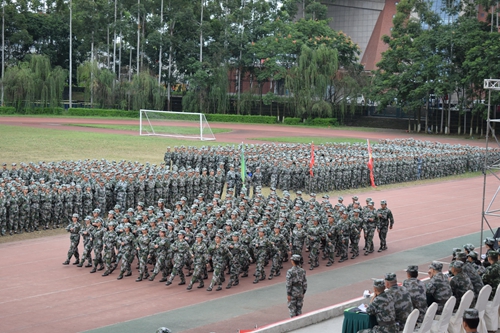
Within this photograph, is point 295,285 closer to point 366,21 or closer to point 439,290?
point 439,290

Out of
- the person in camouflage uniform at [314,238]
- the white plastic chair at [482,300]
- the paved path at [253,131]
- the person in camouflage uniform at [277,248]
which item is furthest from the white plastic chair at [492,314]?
the paved path at [253,131]

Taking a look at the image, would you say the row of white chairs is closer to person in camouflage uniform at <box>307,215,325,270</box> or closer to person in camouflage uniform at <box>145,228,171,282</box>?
person in camouflage uniform at <box>307,215,325,270</box>

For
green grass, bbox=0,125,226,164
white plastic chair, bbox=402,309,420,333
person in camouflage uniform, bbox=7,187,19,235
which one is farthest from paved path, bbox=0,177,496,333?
green grass, bbox=0,125,226,164

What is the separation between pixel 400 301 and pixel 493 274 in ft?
6.93

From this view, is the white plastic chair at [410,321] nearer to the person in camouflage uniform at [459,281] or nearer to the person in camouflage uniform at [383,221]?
the person in camouflage uniform at [459,281]

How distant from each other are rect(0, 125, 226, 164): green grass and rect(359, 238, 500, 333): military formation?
785 inches

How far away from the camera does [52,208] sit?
52.7 ft

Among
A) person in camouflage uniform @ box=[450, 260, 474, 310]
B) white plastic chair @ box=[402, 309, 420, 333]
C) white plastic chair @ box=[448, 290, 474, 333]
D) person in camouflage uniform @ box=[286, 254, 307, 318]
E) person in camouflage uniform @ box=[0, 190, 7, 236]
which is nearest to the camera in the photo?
white plastic chair @ box=[402, 309, 420, 333]

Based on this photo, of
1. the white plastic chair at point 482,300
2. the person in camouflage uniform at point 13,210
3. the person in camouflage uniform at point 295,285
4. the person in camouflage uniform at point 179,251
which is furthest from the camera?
the person in camouflage uniform at point 13,210

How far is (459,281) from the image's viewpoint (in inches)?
329

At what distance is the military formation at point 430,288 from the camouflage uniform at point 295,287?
67.0 inches

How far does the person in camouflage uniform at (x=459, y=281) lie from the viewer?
8.32m

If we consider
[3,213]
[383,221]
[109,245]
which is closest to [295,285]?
[109,245]

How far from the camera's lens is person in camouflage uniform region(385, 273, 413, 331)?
7414mm
